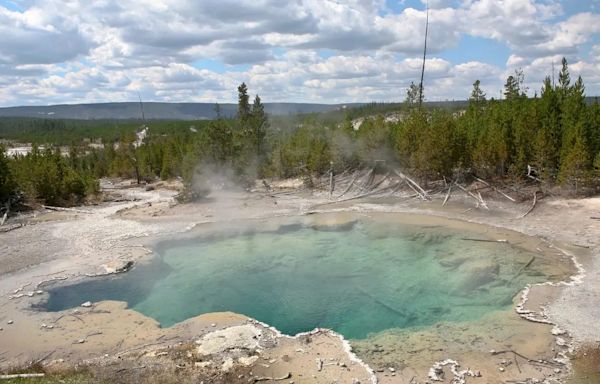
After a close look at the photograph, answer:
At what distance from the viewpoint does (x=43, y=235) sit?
2472cm

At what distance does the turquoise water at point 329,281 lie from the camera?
15094mm

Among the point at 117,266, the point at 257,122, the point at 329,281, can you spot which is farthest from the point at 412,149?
the point at 117,266

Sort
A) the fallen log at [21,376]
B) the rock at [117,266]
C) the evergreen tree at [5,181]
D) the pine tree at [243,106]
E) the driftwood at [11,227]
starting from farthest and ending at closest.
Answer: the pine tree at [243,106]
the evergreen tree at [5,181]
the driftwood at [11,227]
the rock at [117,266]
the fallen log at [21,376]

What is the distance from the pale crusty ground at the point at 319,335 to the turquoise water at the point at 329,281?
993 mm

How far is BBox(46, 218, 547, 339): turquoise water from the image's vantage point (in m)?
15.1

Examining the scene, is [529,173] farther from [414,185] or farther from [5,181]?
[5,181]

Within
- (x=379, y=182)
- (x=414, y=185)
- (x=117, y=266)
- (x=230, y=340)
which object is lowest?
(x=117, y=266)

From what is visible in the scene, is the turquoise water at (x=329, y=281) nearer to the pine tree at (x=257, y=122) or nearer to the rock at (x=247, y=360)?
the rock at (x=247, y=360)

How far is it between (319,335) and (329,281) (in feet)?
16.5

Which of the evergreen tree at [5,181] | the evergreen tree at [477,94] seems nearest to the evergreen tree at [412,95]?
the evergreen tree at [477,94]

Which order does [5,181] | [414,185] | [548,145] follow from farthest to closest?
[414,185]
[5,181]
[548,145]

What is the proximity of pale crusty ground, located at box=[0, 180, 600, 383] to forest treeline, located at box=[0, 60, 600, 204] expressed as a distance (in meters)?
4.49

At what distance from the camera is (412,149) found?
34281 mm

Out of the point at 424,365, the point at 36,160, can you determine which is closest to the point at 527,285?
the point at 424,365
